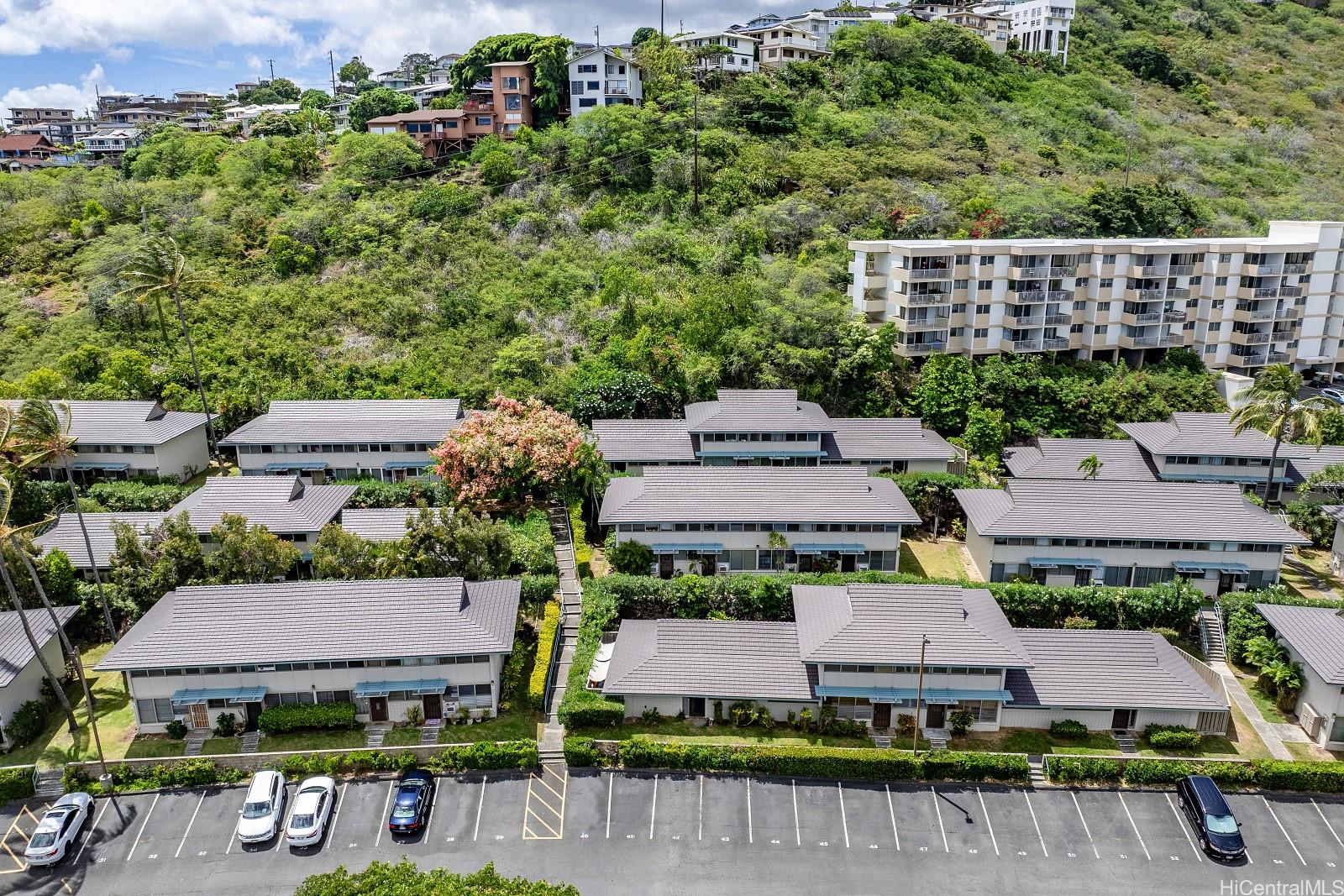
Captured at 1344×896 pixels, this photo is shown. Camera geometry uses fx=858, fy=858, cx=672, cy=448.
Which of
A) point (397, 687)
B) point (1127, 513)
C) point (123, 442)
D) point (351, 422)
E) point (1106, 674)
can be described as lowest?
point (1106, 674)

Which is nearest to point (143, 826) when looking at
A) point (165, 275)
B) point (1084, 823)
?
point (1084, 823)

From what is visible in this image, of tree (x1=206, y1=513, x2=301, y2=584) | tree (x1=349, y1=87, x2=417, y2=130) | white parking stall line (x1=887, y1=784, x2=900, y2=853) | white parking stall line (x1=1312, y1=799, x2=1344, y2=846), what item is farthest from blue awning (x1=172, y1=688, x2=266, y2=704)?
tree (x1=349, y1=87, x2=417, y2=130)

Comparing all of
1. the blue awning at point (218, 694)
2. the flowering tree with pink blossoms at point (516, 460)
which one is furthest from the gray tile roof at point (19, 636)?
the flowering tree with pink blossoms at point (516, 460)

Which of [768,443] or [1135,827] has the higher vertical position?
[768,443]

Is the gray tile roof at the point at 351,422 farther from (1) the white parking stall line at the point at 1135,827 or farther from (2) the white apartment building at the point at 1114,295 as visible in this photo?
(1) the white parking stall line at the point at 1135,827

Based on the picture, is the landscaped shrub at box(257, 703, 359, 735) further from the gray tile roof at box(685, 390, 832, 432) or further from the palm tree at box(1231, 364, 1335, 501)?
the palm tree at box(1231, 364, 1335, 501)

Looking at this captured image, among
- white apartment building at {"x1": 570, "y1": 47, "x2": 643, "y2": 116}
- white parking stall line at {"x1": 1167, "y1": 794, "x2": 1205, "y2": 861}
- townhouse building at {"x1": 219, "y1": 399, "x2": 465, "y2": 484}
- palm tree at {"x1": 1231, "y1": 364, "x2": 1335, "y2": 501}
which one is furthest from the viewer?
white apartment building at {"x1": 570, "y1": 47, "x2": 643, "y2": 116}

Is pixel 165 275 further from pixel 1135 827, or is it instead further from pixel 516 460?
pixel 1135 827
